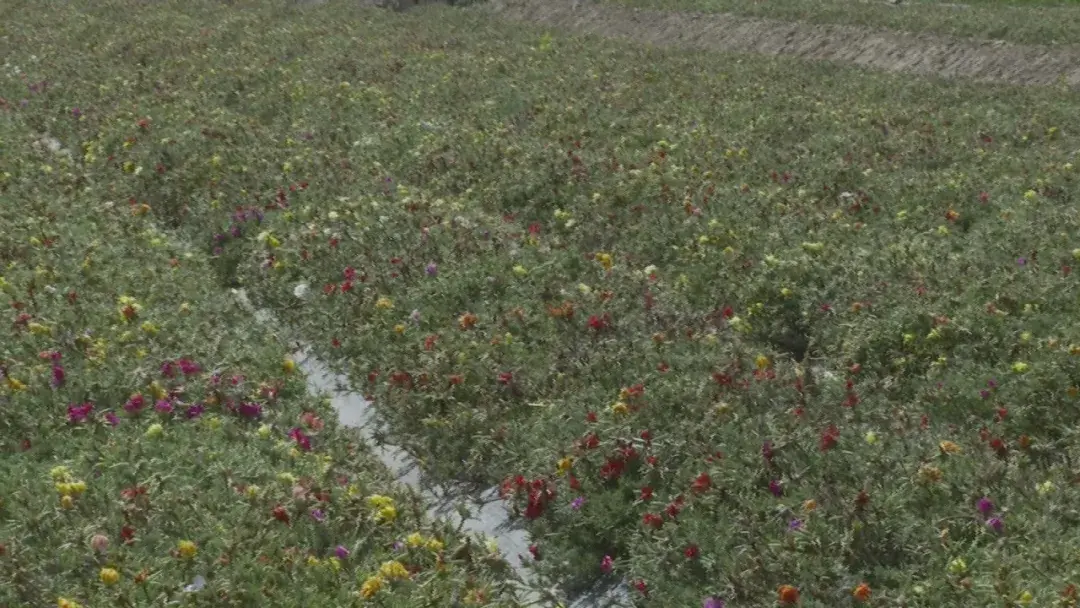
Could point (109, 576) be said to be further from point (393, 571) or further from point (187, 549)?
point (393, 571)

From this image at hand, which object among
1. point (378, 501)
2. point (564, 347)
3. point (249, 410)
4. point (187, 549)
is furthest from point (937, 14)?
point (187, 549)

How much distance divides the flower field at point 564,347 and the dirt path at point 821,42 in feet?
24.6

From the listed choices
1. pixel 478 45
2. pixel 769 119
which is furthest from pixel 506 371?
pixel 478 45

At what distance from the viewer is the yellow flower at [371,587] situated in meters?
6.38

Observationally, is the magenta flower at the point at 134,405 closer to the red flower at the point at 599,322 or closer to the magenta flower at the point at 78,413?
the magenta flower at the point at 78,413

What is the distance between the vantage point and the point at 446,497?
8.87 m

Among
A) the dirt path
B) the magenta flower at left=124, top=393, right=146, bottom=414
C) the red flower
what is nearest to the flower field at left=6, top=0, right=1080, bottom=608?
the red flower

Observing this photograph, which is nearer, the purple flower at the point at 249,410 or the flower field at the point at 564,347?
the flower field at the point at 564,347

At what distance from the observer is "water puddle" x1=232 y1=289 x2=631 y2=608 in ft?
25.1

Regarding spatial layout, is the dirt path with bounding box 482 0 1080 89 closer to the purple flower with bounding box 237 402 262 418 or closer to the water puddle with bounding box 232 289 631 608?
the water puddle with bounding box 232 289 631 608

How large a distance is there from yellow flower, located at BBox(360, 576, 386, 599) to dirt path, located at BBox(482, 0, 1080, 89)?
2067cm

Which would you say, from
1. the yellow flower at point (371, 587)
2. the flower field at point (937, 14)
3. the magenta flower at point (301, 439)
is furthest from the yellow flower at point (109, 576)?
the flower field at point (937, 14)

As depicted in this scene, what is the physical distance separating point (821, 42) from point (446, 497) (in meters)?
25.2

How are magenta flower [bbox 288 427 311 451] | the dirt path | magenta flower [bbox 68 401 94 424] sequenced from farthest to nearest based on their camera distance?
the dirt path
magenta flower [bbox 288 427 311 451]
magenta flower [bbox 68 401 94 424]
